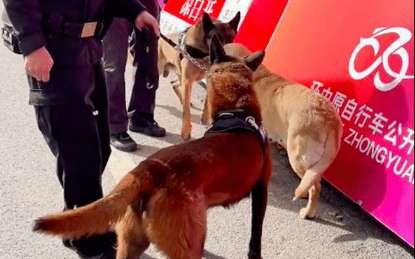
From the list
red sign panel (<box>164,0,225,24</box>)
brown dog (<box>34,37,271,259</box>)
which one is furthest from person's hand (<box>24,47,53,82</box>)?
red sign panel (<box>164,0,225,24</box>)

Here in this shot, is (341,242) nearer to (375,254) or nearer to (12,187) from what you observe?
(375,254)

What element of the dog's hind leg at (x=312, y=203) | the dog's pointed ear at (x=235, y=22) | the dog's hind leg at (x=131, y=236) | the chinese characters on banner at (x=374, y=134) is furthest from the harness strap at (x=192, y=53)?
the dog's hind leg at (x=131, y=236)

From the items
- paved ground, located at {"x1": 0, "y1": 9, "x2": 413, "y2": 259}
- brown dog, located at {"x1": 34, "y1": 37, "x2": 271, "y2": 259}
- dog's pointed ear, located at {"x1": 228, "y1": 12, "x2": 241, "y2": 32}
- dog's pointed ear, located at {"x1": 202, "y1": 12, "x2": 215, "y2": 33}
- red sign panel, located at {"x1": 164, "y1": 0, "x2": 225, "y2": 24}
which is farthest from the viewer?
red sign panel, located at {"x1": 164, "y1": 0, "x2": 225, "y2": 24}

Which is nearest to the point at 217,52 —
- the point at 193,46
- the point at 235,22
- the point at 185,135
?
the point at 193,46

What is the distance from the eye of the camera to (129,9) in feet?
10.0

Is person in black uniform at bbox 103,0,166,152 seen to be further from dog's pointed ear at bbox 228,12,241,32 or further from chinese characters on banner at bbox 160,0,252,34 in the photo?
chinese characters on banner at bbox 160,0,252,34

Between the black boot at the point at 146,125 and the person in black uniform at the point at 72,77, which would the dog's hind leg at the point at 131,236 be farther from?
the black boot at the point at 146,125

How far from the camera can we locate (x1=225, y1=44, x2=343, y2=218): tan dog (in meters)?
3.57

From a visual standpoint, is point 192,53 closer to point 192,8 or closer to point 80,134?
point 192,8

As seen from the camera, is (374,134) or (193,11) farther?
(193,11)

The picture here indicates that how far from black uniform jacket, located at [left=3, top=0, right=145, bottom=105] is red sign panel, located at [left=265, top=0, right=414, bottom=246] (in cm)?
178

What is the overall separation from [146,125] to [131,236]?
8.23 feet

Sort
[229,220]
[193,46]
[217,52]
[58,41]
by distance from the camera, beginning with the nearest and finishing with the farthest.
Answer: [58,41], [217,52], [229,220], [193,46]

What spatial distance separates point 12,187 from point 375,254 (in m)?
2.62
